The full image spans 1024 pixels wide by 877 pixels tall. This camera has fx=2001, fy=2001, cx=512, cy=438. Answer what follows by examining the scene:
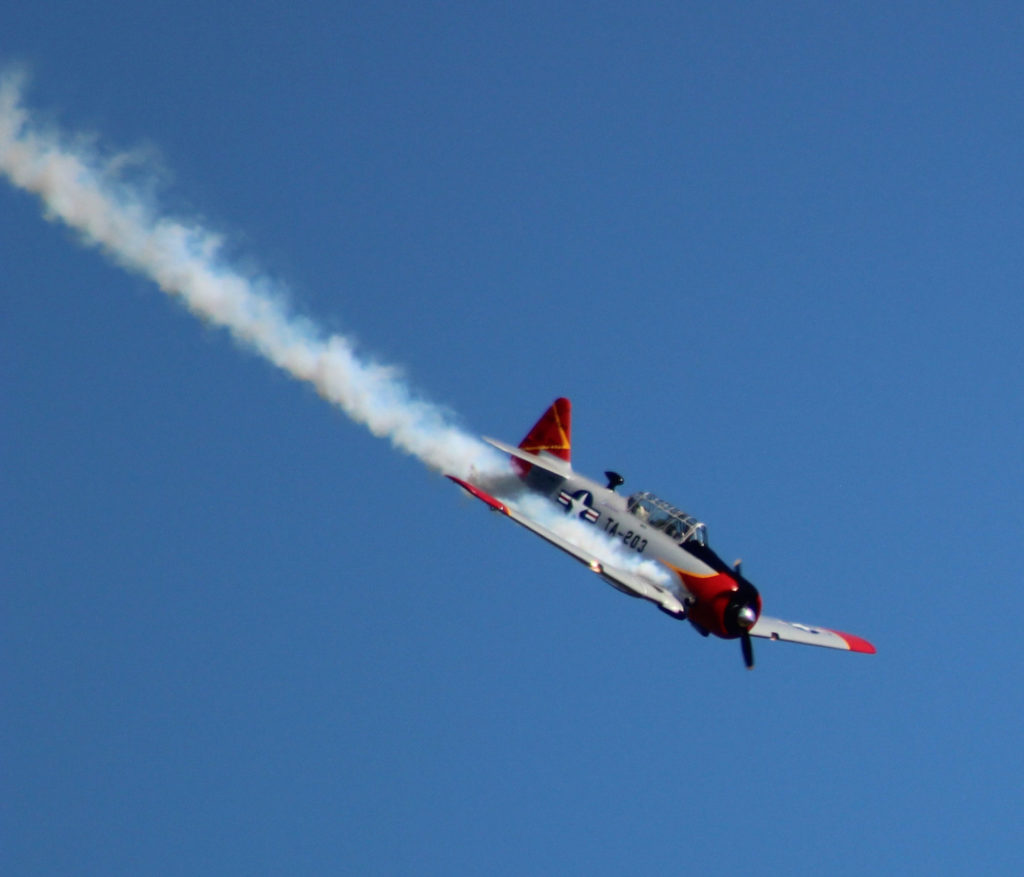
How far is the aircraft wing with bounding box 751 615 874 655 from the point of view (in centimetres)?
5538

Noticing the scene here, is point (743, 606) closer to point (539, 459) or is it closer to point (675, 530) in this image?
point (675, 530)

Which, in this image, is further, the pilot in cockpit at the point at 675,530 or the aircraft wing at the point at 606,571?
the pilot in cockpit at the point at 675,530

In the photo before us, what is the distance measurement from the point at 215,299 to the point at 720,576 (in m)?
15.2

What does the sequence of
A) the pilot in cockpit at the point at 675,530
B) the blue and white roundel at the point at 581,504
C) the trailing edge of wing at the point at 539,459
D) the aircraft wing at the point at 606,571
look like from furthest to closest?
1. the trailing edge of wing at the point at 539,459
2. the blue and white roundel at the point at 581,504
3. the pilot in cockpit at the point at 675,530
4. the aircraft wing at the point at 606,571

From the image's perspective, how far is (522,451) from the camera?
57.9 meters

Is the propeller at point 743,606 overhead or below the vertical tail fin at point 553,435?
below

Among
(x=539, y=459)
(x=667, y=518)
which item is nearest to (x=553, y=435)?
(x=539, y=459)

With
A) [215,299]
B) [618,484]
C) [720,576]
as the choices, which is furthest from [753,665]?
[215,299]

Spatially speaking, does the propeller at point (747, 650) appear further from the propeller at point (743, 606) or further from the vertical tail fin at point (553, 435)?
the vertical tail fin at point (553, 435)

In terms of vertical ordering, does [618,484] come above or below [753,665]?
above

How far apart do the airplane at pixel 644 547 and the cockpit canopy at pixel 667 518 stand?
1.0 inches

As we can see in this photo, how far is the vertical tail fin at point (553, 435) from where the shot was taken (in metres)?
58.0

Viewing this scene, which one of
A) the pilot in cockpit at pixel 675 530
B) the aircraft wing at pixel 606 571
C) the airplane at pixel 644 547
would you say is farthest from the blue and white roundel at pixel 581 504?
the aircraft wing at pixel 606 571

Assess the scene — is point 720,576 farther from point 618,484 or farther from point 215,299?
point 215,299
